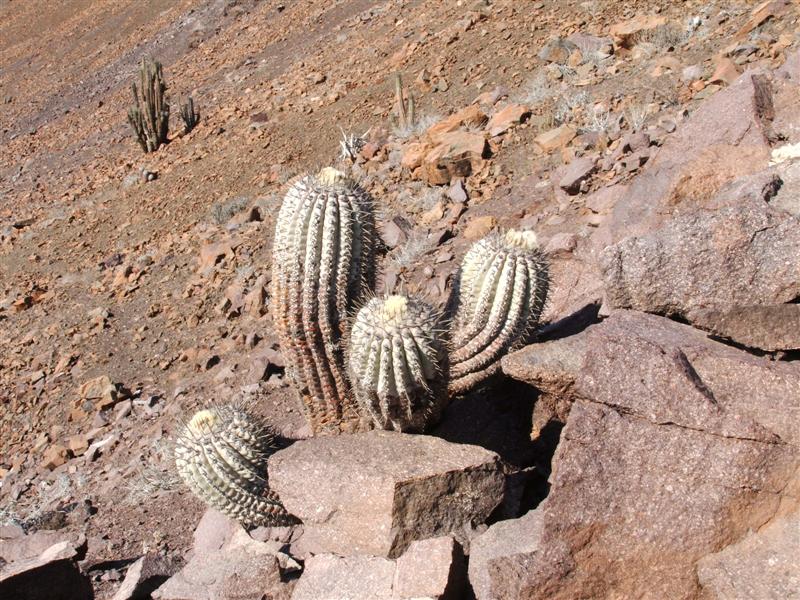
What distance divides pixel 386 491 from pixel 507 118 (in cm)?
575

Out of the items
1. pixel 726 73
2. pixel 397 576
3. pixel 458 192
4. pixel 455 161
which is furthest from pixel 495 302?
pixel 726 73

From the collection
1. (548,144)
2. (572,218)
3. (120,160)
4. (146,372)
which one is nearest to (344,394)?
(572,218)

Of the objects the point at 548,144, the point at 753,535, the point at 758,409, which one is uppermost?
the point at 758,409

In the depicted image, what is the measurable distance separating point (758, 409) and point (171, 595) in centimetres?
254

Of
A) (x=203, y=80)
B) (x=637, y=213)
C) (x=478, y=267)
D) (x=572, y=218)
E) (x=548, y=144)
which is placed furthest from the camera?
(x=203, y=80)

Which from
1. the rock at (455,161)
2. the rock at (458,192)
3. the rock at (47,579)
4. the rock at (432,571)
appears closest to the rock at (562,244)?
the rock at (458,192)

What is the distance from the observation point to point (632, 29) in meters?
8.86

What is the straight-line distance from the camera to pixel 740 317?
3.58 m

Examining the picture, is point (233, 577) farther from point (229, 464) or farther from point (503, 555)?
point (503, 555)

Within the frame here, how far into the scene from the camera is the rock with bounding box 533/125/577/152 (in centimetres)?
750

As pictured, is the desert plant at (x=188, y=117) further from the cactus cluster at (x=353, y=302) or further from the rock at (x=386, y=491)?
the rock at (x=386, y=491)

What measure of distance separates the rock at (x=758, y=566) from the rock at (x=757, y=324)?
1001mm

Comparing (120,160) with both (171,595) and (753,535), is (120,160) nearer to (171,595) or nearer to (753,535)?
(171,595)

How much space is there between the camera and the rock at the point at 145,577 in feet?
12.6
